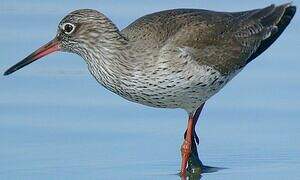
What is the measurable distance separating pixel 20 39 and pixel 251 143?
3.72 meters

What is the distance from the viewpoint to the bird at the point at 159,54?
15516 mm

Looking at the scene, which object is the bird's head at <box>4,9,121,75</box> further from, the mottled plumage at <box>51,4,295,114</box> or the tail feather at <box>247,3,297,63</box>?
the tail feather at <box>247,3,297,63</box>

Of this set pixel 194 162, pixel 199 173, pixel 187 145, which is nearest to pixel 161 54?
pixel 187 145

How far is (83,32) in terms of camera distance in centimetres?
1574

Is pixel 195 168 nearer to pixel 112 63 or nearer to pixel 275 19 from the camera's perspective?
pixel 112 63

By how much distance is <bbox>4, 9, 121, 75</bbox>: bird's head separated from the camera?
15695 millimetres

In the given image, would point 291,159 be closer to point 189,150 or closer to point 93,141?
point 189,150

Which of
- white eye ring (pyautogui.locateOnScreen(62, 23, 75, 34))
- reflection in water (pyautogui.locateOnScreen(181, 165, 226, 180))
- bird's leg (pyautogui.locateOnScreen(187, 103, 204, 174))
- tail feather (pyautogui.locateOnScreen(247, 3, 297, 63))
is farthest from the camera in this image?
tail feather (pyautogui.locateOnScreen(247, 3, 297, 63))

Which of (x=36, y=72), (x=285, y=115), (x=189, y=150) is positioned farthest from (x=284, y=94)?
(x=36, y=72)

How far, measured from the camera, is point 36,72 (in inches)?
723

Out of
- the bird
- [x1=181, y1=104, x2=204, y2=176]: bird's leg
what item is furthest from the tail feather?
[x1=181, y1=104, x2=204, y2=176]: bird's leg

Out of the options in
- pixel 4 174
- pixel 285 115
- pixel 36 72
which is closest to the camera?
pixel 4 174

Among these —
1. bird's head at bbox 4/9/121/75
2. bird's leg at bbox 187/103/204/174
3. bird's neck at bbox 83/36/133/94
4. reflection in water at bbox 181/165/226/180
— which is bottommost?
reflection in water at bbox 181/165/226/180

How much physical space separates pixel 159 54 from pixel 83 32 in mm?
850
